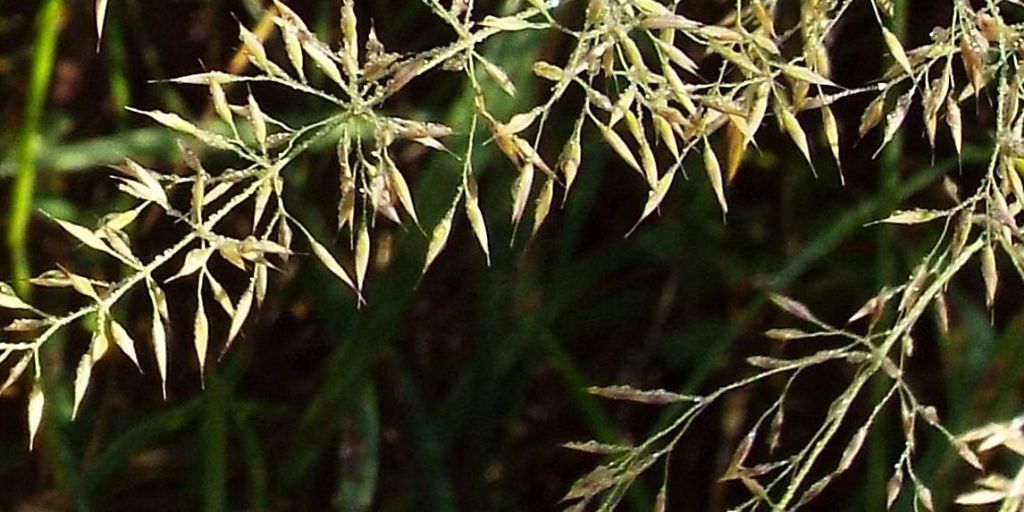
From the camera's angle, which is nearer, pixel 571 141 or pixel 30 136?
pixel 571 141

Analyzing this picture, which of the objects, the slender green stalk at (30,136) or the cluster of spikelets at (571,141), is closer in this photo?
the cluster of spikelets at (571,141)

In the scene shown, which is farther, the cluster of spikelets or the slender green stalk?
the slender green stalk

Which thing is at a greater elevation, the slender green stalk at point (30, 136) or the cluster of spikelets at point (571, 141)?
the slender green stalk at point (30, 136)

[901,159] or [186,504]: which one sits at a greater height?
[901,159]

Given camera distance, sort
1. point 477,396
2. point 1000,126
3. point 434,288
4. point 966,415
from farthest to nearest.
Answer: point 434,288 < point 477,396 < point 966,415 < point 1000,126

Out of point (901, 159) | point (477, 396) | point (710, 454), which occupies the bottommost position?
point (710, 454)

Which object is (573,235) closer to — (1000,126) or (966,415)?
(966,415)

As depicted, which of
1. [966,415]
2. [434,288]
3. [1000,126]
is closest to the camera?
[1000,126]

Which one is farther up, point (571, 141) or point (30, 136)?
point (30, 136)

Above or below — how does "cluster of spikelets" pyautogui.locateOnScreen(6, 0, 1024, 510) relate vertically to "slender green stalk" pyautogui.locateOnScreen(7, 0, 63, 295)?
below

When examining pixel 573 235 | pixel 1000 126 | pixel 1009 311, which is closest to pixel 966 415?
pixel 1009 311

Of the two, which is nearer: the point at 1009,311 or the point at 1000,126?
the point at 1000,126
